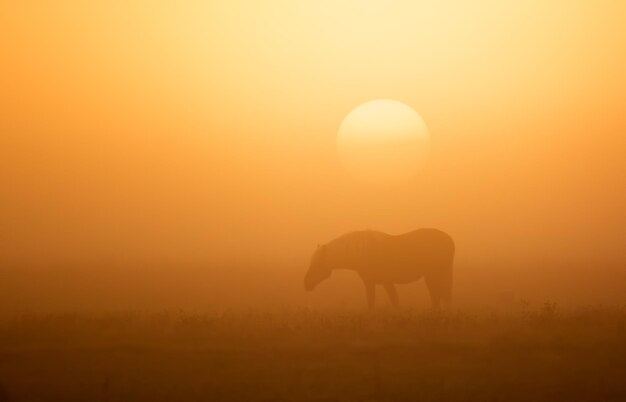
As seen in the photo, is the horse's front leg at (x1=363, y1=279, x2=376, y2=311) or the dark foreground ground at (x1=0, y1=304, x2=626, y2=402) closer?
the dark foreground ground at (x1=0, y1=304, x2=626, y2=402)

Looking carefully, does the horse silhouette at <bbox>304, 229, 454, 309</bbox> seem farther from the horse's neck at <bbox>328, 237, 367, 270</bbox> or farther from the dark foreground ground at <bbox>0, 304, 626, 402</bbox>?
the dark foreground ground at <bbox>0, 304, 626, 402</bbox>

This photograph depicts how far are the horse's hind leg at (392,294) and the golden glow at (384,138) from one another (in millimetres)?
493

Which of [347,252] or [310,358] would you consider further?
[347,252]

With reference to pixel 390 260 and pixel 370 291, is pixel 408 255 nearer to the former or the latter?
pixel 390 260

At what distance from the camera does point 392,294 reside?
4.07 m

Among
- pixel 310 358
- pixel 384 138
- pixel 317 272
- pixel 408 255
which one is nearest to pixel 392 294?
pixel 408 255

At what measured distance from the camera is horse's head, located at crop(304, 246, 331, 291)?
407 cm

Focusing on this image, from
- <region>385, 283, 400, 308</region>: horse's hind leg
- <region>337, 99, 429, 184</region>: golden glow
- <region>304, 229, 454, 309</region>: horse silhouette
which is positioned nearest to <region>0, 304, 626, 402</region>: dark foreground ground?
<region>385, 283, 400, 308</region>: horse's hind leg

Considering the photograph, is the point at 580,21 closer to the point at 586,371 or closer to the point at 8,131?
the point at 586,371

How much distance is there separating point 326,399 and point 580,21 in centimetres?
214

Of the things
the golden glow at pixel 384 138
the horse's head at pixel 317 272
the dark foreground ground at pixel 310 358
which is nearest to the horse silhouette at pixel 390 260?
the horse's head at pixel 317 272

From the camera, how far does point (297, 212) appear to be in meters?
4.12

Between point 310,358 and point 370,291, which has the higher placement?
point 370,291

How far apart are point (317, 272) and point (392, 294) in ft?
1.20
